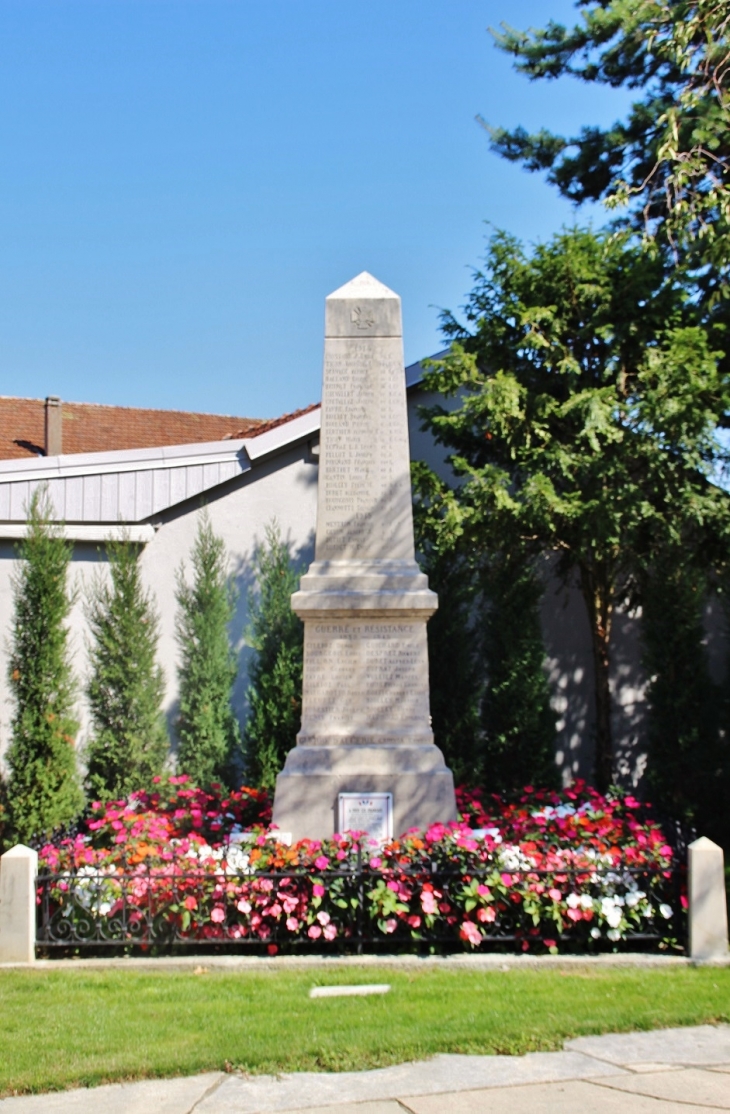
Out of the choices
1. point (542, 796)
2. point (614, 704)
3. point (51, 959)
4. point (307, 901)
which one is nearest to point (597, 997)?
point (307, 901)

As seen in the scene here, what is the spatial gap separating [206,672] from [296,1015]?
Answer: 7366 mm

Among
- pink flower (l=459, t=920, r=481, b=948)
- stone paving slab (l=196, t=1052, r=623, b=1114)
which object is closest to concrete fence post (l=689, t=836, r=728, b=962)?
pink flower (l=459, t=920, r=481, b=948)

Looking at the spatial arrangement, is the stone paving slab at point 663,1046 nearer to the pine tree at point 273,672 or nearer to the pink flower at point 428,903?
the pink flower at point 428,903

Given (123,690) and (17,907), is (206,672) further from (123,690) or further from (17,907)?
(17,907)

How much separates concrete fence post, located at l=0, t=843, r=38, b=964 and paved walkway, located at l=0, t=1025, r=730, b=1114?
2.56 m

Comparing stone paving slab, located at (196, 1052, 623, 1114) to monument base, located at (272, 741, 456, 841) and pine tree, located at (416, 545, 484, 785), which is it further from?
pine tree, located at (416, 545, 484, 785)

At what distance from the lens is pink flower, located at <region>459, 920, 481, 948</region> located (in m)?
6.90

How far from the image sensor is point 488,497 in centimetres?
1134

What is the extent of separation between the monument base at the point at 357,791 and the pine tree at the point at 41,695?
→ 12.7ft

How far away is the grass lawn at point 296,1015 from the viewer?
16.1 feet

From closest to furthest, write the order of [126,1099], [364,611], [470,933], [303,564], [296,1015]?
1. [126,1099]
2. [296,1015]
3. [470,933]
4. [364,611]
5. [303,564]

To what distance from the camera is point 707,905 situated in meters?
6.98

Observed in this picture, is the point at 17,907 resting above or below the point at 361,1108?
above

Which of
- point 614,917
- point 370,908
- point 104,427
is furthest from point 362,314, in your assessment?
point 104,427
